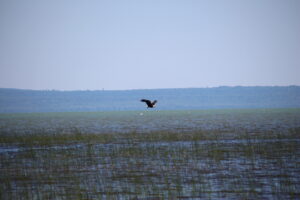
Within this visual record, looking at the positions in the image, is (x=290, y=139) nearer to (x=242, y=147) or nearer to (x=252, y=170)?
(x=242, y=147)

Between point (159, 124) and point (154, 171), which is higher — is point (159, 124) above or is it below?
below

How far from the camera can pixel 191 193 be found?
1978cm

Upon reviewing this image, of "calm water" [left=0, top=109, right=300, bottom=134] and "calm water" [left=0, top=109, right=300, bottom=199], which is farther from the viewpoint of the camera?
"calm water" [left=0, top=109, right=300, bottom=134]

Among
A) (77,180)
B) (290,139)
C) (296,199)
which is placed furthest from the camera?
(290,139)

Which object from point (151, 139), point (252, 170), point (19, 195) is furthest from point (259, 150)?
point (19, 195)

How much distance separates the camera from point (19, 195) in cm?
1970

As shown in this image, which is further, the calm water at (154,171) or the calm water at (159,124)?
the calm water at (159,124)

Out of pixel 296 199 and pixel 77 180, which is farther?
pixel 77 180

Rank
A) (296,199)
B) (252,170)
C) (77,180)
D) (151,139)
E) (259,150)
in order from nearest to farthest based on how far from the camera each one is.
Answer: (296,199)
(77,180)
(252,170)
(259,150)
(151,139)

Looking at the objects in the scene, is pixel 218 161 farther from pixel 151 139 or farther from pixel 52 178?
pixel 151 139

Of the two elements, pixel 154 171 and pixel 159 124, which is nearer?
pixel 154 171

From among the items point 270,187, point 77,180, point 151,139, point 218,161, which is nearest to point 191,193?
point 270,187

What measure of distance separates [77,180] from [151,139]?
17.6 m

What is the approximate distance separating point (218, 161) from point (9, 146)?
51.2ft
